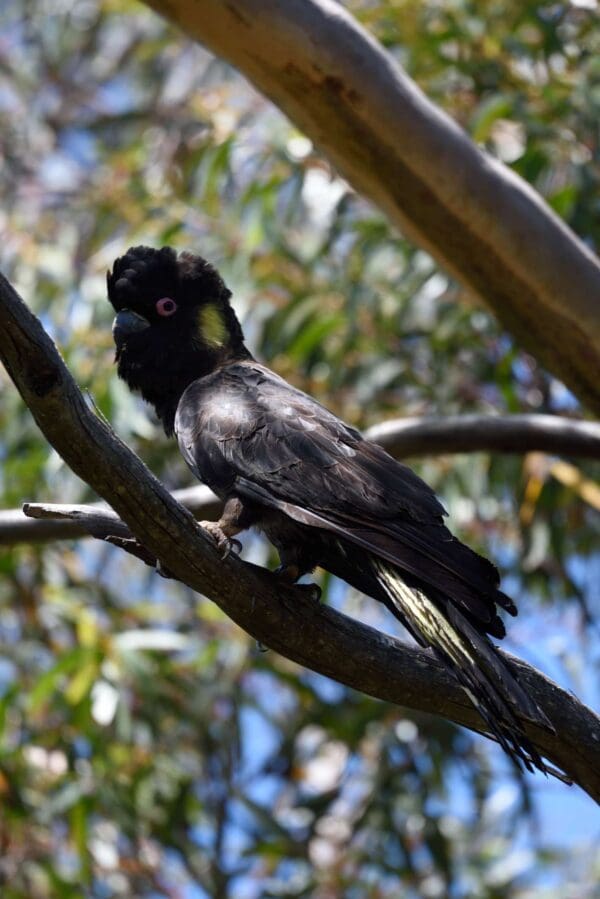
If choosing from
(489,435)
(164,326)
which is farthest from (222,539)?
(489,435)

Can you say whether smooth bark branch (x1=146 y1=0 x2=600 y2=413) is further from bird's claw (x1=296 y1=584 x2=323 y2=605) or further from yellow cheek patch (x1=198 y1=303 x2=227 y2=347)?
bird's claw (x1=296 y1=584 x2=323 y2=605)

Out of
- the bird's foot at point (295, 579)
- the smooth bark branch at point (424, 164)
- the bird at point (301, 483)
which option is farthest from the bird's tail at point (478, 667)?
the smooth bark branch at point (424, 164)

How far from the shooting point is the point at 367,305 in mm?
5332

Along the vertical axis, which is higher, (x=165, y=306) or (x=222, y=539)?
(x=165, y=306)

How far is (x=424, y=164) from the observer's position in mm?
3963

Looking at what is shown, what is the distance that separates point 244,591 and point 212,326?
1058 mm

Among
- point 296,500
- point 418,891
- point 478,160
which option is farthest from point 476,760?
point 296,500

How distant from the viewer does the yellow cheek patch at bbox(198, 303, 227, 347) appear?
3.49m

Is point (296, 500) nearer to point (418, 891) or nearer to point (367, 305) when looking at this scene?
point (367, 305)

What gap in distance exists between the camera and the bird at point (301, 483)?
2.48m

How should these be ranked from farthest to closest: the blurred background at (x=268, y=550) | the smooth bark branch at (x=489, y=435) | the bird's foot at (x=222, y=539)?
the blurred background at (x=268, y=550), the smooth bark branch at (x=489, y=435), the bird's foot at (x=222, y=539)

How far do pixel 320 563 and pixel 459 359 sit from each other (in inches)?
99.2

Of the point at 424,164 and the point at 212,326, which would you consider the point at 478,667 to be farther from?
the point at 424,164

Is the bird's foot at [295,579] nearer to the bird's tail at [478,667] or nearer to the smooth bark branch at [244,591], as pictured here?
the smooth bark branch at [244,591]
